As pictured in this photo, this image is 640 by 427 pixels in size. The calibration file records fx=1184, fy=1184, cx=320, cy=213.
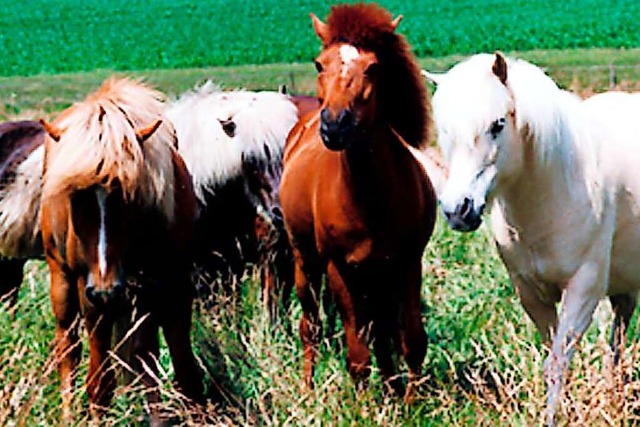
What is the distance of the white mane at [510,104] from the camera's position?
5.12 meters

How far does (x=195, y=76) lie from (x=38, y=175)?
27.4m

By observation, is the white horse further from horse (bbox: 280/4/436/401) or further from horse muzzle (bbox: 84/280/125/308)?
horse muzzle (bbox: 84/280/125/308)

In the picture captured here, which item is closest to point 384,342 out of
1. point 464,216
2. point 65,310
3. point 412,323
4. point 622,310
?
point 412,323

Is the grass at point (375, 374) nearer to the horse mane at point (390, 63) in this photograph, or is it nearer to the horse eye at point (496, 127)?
the horse eye at point (496, 127)

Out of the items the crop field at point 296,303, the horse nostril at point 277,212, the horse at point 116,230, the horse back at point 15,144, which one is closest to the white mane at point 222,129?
the horse nostril at point 277,212

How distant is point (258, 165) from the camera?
8320mm

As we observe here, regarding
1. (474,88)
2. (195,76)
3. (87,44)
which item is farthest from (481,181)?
(87,44)

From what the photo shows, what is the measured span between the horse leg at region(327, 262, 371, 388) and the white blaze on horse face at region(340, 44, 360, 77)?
1.11 m

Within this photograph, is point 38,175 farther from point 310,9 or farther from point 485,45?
point 310,9

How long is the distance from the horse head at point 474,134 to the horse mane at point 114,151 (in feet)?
4.64

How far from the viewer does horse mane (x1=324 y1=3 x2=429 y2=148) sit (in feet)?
20.6

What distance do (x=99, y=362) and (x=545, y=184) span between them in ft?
7.73

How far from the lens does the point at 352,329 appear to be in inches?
254

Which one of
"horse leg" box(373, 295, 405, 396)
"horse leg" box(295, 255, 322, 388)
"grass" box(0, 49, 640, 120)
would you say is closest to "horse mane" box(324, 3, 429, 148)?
"horse leg" box(373, 295, 405, 396)
